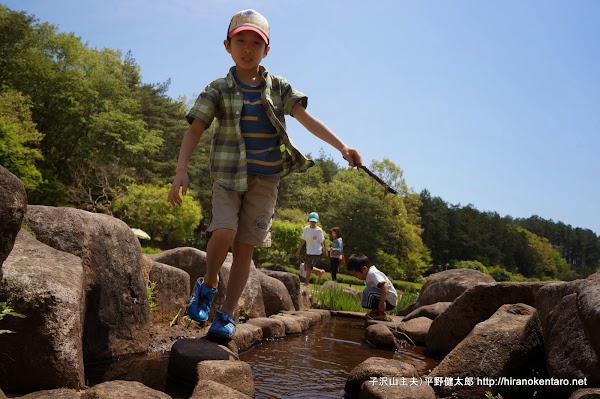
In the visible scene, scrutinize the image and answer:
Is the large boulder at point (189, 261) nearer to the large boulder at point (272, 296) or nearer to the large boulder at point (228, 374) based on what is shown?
the large boulder at point (272, 296)

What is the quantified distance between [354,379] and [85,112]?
31.7 m

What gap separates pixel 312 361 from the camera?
3805mm

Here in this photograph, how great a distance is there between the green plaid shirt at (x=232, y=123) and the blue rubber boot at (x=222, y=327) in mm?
831

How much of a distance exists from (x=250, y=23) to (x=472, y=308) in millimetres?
3023

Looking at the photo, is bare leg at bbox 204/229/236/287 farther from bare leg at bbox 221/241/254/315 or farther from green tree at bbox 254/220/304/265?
green tree at bbox 254/220/304/265

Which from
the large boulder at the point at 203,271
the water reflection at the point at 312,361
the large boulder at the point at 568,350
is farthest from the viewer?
the large boulder at the point at 203,271

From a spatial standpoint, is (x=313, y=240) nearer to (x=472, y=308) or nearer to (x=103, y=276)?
(x=472, y=308)

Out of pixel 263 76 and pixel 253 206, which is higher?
pixel 263 76

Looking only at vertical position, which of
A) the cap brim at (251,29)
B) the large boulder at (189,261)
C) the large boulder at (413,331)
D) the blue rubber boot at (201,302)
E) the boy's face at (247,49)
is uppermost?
the cap brim at (251,29)

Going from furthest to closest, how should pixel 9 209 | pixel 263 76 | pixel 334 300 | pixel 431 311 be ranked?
pixel 334 300 → pixel 431 311 → pixel 263 76 → pixel 9 209

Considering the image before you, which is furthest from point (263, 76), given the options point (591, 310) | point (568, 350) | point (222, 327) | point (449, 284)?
point (449, 284)

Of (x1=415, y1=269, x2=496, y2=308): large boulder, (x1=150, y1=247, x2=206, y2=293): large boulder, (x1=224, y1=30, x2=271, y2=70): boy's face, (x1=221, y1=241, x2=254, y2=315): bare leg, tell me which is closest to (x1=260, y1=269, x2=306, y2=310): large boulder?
(x1=415, y1=269, x2=496, y2=308): large boulder

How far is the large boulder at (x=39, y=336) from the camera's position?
2.30m

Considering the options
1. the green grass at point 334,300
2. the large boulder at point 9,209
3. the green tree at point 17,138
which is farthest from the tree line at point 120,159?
the large boulder at point 9,209
